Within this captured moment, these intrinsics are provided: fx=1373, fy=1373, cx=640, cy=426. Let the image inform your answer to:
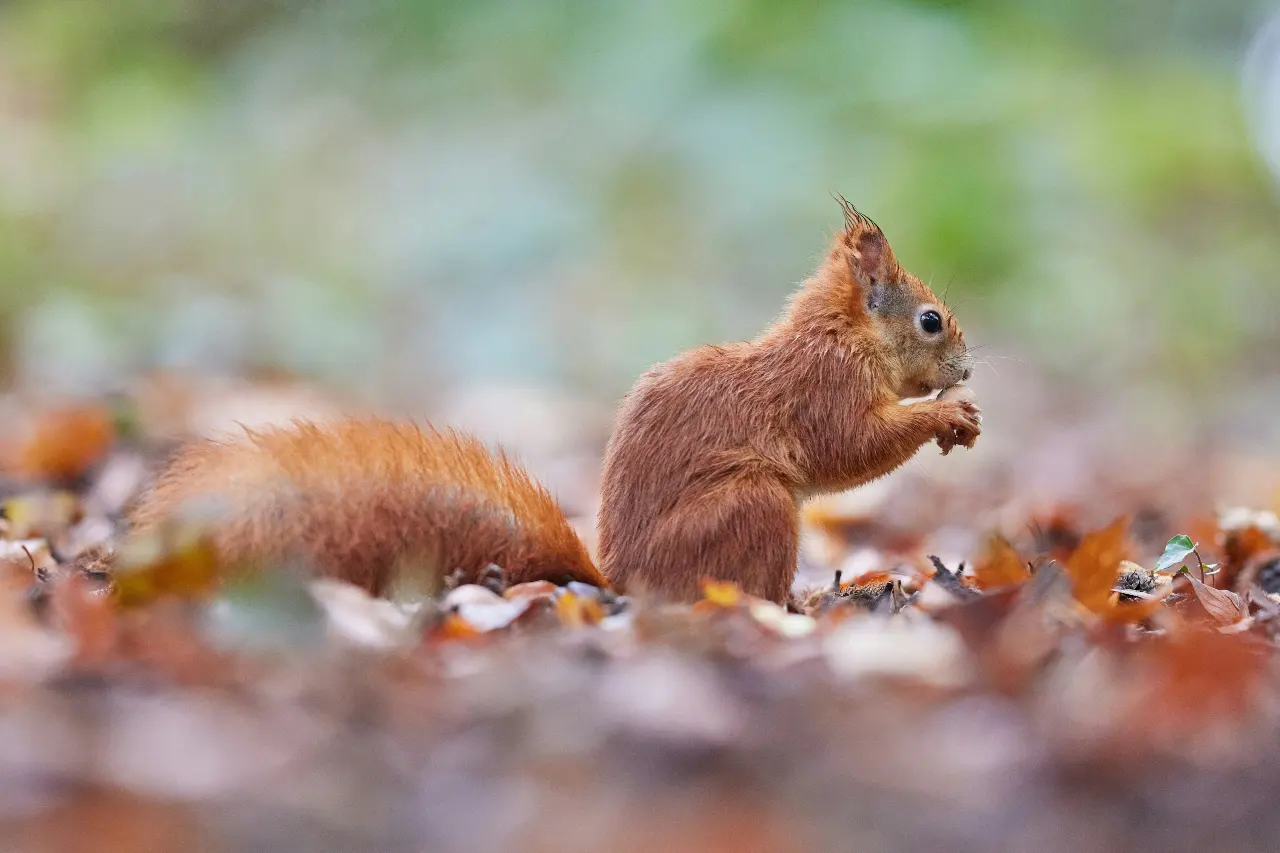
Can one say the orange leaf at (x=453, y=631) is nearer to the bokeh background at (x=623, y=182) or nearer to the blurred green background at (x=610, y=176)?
the bokeh background at (x=623, y=182)

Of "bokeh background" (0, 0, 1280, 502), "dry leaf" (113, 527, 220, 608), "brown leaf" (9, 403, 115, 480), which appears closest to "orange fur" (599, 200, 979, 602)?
"dry leaf" (113, 527, 220, 608)

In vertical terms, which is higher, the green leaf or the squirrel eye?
the squirrel eye

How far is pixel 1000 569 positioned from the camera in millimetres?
2307

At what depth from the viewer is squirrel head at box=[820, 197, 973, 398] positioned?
269 cm

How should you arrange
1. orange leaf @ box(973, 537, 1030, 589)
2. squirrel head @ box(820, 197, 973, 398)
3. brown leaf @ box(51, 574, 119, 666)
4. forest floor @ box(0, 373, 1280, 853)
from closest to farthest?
1. forest floor @ box(0, 373, 1280, 853)
2. brown leaf @ box(51, 574, 119, 666)
3. orange leaf @ box(973, 537, 1030, 589)
4. squirrel head @ box(820, 197, 973, 398)

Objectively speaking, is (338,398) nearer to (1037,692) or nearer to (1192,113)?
(1037,692)

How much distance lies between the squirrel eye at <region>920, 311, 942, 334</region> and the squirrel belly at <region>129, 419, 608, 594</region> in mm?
877

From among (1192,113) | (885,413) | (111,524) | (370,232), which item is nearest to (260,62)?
(370,232)

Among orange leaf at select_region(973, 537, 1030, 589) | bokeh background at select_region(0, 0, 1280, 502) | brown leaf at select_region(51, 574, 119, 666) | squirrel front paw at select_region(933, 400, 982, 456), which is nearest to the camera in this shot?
brown leaf at select_region(51, 574, 119, 666)

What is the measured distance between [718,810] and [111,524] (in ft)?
7.95

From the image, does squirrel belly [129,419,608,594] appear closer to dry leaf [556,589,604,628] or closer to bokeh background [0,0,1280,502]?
dry leaf [556,589,604,628]

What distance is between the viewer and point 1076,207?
341 inches

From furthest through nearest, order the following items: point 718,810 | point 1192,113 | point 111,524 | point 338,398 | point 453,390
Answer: point 1192,113
point 453,390
point 338,398
point 111,524
point 718,810

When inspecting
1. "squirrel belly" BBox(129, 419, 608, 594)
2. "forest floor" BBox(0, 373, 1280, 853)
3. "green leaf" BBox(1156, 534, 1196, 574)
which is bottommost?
"forest floor" BBox(0, 373, 1280, 853)
